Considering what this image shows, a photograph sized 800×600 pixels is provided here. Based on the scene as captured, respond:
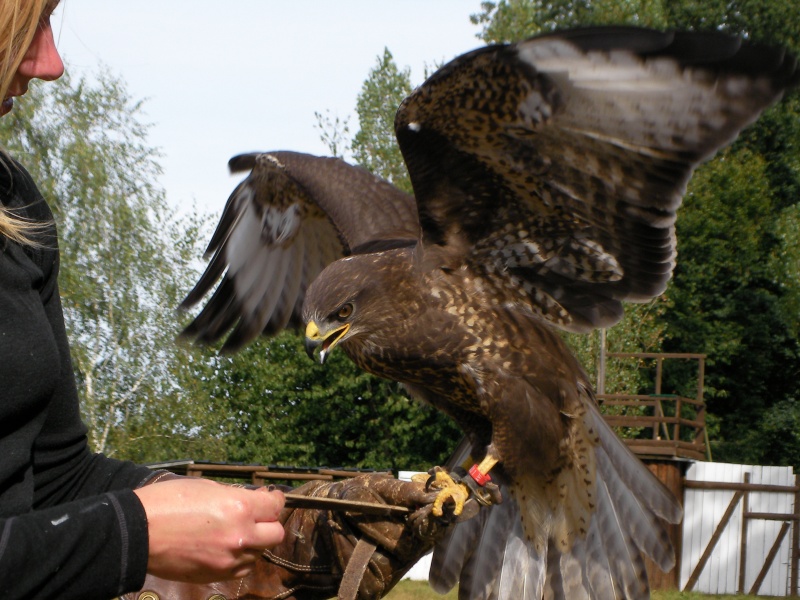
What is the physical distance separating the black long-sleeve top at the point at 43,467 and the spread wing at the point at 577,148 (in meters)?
2.22

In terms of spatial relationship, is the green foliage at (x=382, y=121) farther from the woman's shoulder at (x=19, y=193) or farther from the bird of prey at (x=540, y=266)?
the woman's shoulder at (x=19, y=193)

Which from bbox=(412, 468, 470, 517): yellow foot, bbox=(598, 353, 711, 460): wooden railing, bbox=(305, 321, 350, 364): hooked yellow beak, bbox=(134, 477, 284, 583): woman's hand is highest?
bbox=(598, 353, 711, 460): wooden railing

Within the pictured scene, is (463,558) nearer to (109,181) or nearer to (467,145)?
(467,145)

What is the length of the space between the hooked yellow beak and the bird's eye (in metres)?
0.03

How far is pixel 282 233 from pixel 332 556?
3303mm

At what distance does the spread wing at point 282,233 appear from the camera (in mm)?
5168

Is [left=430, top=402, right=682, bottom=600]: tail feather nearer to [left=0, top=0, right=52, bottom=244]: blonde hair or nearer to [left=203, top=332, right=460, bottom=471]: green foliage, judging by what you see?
[left=0, top=0, right=52, bottom=244]: blonde hair

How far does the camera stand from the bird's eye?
13.4ft

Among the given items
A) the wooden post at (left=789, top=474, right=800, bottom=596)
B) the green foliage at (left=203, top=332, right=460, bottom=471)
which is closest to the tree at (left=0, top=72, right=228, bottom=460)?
the green foliage at (left=203, top=332, right=460, bottom=471)

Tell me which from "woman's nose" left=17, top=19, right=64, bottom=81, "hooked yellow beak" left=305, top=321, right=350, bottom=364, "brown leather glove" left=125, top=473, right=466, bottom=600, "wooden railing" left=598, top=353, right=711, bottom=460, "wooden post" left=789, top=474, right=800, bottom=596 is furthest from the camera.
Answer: "wooden post" left=789, top=474, right=800, bottom=596

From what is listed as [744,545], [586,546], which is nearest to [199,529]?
[586,546]

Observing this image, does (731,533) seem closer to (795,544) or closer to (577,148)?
(795,544)

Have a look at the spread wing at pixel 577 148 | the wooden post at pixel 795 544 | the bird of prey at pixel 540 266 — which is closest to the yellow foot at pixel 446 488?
the bird of prey at pixel 540 266

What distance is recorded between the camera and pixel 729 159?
29.9 meters
